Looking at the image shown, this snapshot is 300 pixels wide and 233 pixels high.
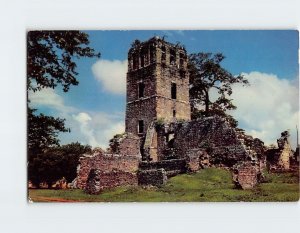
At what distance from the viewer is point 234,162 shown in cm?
1004

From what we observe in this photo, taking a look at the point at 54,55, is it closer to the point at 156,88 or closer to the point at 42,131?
the point at 42,131

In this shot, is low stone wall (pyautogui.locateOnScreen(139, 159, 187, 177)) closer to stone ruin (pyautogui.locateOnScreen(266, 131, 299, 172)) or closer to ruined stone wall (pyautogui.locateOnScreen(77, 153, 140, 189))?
ruined stone wall (pyautogui.locateOnScreen(77, 153, 140, 189))

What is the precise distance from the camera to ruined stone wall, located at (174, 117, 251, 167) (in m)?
10.1

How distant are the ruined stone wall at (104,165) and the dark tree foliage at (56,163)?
126 millimetres

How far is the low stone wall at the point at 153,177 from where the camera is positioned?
9875 millimetres

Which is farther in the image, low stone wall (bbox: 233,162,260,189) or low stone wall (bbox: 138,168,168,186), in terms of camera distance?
low stone wall (bbox: 138,168,168,186)

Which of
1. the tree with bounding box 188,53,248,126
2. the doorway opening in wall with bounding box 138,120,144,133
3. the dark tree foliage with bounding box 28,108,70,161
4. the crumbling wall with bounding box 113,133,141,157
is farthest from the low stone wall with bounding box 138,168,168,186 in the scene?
the dark tree foliage with bounding box 28,108,70,161

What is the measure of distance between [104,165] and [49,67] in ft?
6.65

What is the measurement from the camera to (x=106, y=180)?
9.86 meters

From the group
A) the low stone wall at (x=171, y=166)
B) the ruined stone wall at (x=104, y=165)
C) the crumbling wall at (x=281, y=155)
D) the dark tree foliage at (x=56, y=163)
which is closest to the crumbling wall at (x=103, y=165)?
the ruined stone wall at (x=104, y=165)

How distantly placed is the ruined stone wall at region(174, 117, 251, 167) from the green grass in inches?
22.9

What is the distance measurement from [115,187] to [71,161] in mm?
908

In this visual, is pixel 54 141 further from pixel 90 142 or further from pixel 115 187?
pixel 115 187
